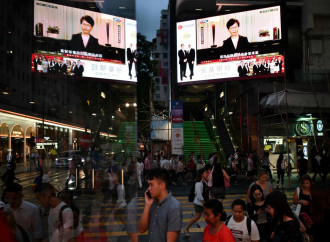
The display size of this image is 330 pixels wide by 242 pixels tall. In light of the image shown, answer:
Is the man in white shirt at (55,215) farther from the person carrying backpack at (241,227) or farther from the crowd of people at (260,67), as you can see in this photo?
the crowd of people at (260,67)

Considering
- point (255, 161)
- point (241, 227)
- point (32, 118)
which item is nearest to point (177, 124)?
point (255, 161)

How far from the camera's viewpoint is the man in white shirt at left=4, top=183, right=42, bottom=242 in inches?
130

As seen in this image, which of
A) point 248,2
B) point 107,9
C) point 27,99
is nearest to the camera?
point 27,99

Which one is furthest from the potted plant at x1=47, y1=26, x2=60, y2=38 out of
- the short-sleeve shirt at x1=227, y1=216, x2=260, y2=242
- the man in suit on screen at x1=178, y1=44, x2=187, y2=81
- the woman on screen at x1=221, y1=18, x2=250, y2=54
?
the man in suit on screen at x1=178, y1=44, x2=187, y2=81

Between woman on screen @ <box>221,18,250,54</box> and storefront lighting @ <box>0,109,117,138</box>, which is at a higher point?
woman on screen @ <box>221,18,250,54</box>

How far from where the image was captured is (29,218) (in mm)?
3389

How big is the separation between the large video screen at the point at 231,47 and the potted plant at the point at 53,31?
80.3 feet

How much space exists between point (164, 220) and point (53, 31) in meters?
2.01

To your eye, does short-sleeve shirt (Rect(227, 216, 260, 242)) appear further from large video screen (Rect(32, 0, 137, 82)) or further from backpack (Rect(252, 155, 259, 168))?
backpack (Rect(252, 155, 259, 168))

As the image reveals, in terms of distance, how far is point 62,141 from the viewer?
3193 mm

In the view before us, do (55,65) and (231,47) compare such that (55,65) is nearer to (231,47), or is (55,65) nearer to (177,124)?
(177,124)

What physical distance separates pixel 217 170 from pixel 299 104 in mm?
8892

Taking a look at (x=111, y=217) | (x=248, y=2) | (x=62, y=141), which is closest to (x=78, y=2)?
(x=62, y=141)

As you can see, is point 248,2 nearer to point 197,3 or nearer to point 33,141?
point 197,3
